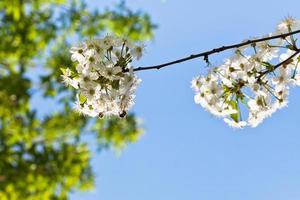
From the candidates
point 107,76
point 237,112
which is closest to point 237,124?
point 237,112

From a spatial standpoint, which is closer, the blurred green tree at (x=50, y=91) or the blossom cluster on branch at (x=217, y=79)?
the blossom cluster on branch at (x=217, y=79)

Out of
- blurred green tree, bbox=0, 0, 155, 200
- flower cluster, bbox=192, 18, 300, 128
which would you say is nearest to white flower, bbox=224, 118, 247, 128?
flower cluster, bbox=192, 18, 300, 128

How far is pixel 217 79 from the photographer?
215 centimetres

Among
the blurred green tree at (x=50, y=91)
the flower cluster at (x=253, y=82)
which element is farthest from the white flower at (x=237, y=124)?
the blurred green tree at (x=50, y=91)

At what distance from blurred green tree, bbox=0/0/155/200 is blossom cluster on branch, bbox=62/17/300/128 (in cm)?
478

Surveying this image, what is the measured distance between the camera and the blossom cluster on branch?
206cm

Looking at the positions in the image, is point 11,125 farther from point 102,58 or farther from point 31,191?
point 102,58

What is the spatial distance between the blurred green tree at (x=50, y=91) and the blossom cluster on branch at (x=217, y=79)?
478 cm

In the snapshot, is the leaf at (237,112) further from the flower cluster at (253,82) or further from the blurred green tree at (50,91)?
A: the blurred green tree at (50,91)

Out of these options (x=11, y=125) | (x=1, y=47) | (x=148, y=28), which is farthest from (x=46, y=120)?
(x=148, y=28)

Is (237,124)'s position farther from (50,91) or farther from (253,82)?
(50,91)

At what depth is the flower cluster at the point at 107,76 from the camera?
2.05 metres

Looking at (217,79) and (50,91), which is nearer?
(217,79)

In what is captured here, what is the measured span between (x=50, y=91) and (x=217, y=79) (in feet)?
18.5
